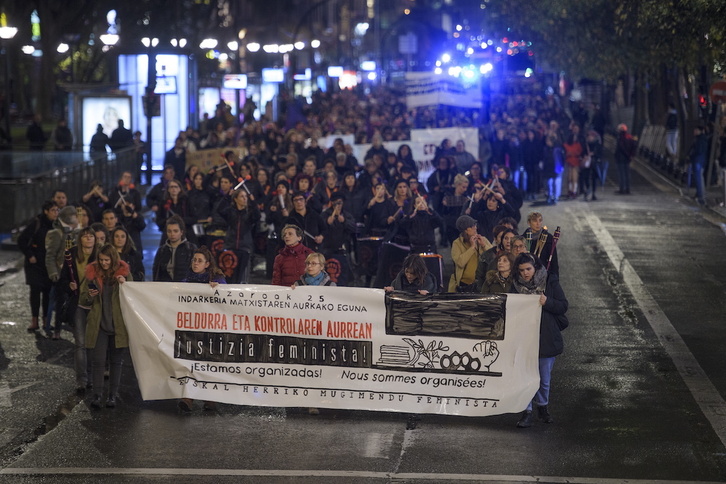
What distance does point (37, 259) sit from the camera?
48.2ft

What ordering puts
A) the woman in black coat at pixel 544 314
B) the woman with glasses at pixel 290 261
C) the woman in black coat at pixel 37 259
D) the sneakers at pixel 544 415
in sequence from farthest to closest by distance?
the woman in black coat at pixel 37 259 < the woman with glasses at pixel 290 261 < the sneakers at pixel 544 415 < the woman in black coat at pixel 544 314

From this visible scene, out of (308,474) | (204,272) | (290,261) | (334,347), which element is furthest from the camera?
(290,261)

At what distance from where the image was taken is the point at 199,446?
9758 millimetres

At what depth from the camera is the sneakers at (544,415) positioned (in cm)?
1047

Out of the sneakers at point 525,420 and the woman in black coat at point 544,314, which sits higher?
the woman in black coat at point 544,314

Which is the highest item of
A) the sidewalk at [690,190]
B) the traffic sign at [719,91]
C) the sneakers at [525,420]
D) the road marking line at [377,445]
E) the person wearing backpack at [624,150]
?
the traffic sign at [719,91]

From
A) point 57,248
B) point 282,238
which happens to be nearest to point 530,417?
point 282,238

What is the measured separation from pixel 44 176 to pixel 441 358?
670 inches

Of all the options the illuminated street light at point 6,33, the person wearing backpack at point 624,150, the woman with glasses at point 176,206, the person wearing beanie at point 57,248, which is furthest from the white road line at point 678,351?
the illuminated street light at point 6,33

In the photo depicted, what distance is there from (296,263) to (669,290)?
689 centimetres

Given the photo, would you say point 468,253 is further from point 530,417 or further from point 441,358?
point 530,417

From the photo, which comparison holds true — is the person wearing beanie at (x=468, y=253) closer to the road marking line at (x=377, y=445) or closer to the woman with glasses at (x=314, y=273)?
the woman with glasses at (x=314, y=273)

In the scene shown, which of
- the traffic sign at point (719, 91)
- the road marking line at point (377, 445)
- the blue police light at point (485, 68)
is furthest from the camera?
the blue police light at point (485, 68)

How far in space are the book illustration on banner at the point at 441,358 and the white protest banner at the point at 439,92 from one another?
75.6 feet
